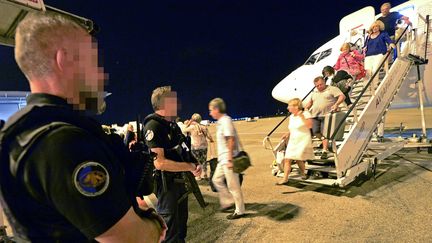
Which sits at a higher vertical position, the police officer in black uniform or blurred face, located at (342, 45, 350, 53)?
blurred face, located at (342, 45, 350, 53)

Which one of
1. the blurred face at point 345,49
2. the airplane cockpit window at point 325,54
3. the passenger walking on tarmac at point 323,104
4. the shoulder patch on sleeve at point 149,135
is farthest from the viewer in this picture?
the airplane cockpit window at point 325,54

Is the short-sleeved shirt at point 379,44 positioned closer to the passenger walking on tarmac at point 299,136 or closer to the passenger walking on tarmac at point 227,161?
the passenger walking on tarmac at point 299,136

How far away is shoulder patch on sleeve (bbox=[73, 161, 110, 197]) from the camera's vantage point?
863 mm

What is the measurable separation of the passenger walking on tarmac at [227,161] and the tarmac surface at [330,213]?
30 centimetres

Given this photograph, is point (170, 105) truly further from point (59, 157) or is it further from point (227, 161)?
point (59, 157)

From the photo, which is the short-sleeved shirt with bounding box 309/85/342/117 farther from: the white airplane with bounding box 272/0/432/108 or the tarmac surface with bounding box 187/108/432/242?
the white airplane with bounding box 272/0/432/108

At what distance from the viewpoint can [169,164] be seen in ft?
9.36

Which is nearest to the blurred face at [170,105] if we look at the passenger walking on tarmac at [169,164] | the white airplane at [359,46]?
the passenger walking on tarmac at [169,164]

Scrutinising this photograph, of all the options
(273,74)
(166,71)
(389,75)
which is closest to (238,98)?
(273,74)

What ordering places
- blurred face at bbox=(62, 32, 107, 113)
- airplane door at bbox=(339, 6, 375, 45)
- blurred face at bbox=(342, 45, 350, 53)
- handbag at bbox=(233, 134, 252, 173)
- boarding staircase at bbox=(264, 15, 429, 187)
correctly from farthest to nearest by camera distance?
airplane door at bbox=(339, 6, 375, 45)
blurred face at bbox=(342, 45, 350, 53)
boarding staircase at bbox=(264, 15, 429, 187)
handbag at bbox=(233, 134, 252, 173)
blurred face at bbox=(62, 32, 107, 113)

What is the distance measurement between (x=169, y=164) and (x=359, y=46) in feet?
29.2

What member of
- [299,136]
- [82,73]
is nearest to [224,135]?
[299,136]

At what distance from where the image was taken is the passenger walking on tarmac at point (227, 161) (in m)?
4.56

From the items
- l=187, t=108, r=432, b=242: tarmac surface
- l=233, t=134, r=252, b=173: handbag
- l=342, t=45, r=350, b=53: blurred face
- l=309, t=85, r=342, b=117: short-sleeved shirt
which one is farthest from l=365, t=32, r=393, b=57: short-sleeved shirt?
l=233, t=134, r=252, b=173: handbag
